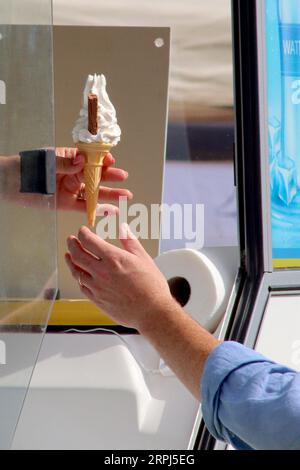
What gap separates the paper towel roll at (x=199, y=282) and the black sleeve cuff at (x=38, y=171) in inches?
43.7

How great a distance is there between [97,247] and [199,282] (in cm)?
105

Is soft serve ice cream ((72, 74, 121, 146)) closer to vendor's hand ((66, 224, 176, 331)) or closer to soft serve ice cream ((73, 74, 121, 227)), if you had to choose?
soft serve ice cream ((73, 74, 121, 227))

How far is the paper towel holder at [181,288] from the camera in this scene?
2.50 meters

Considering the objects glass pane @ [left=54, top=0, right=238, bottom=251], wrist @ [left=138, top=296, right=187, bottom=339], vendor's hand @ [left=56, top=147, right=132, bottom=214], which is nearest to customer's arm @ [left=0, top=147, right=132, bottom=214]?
vendor's hand @ [left=56, top=147, right=132, bottom=214]

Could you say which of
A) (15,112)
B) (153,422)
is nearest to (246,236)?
(153,422)

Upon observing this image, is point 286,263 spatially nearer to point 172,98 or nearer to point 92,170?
point 92,170

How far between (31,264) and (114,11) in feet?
6.15

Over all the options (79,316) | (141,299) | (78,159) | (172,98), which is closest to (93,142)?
(78,159)

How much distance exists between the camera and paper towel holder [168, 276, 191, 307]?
98.6 inches

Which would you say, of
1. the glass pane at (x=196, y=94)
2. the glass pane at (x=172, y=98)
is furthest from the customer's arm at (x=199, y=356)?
the glass pane at (x=196, y=94)

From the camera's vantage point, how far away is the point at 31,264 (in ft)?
4.52

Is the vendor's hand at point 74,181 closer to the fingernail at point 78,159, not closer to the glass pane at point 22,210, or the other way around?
the fingernail at point 78,159

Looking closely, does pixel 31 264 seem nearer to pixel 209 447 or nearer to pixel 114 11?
pixel 209 447

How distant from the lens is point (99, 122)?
1.89 metres
